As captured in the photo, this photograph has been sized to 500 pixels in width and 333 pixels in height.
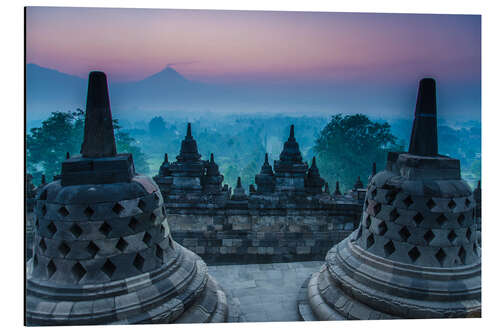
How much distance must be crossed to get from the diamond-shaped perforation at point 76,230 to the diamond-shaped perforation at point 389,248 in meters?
3.61

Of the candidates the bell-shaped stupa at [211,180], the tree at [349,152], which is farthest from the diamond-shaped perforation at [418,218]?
the tree at [349,152]

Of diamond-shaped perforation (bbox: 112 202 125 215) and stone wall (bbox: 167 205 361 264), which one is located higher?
diamond-shaped perforation (bbox: 112 202 125 215)

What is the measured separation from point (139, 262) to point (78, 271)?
0.62 metres

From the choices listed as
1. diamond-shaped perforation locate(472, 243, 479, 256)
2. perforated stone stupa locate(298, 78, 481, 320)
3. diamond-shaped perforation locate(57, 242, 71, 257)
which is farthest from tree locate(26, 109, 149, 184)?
diamond-shaped perforation locate(472, 243, 479, 256)

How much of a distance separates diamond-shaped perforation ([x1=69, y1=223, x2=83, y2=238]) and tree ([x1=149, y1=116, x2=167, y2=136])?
11.6ft

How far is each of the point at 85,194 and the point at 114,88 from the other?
191 centimetres

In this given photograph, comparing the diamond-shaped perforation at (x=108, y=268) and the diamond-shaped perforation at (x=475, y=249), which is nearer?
the diamond-shaped perforation at (x=108, y=268)

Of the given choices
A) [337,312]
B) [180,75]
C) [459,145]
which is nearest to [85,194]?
[180,75]

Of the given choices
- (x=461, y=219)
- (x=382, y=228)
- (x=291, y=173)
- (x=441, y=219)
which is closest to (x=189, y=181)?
(x=291, y=173)

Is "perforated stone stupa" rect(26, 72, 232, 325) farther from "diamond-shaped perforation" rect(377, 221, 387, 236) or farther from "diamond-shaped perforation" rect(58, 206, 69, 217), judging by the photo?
"diamond-shaped perforation" rect(377, 221, 387, 236)

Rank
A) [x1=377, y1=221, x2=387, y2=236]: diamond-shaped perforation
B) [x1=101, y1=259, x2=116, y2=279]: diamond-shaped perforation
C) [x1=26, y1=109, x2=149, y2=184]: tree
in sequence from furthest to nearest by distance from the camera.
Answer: [x1=26, y1=109, x2=149, y2=184]: tree → [x1=377, y1=221, x2=387, y2=236]: diamond-shaped perforation → [x1=101, y1=259, x2=116, y2=279]: diamond-shaped perforation

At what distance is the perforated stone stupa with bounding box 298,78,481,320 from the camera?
3.82 m

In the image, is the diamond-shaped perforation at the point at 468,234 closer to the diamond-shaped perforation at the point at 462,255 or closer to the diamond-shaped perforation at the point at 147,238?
the diamond-shaped perforation at the point at 462,255

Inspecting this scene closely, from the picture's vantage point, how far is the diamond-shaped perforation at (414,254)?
3959 mm
